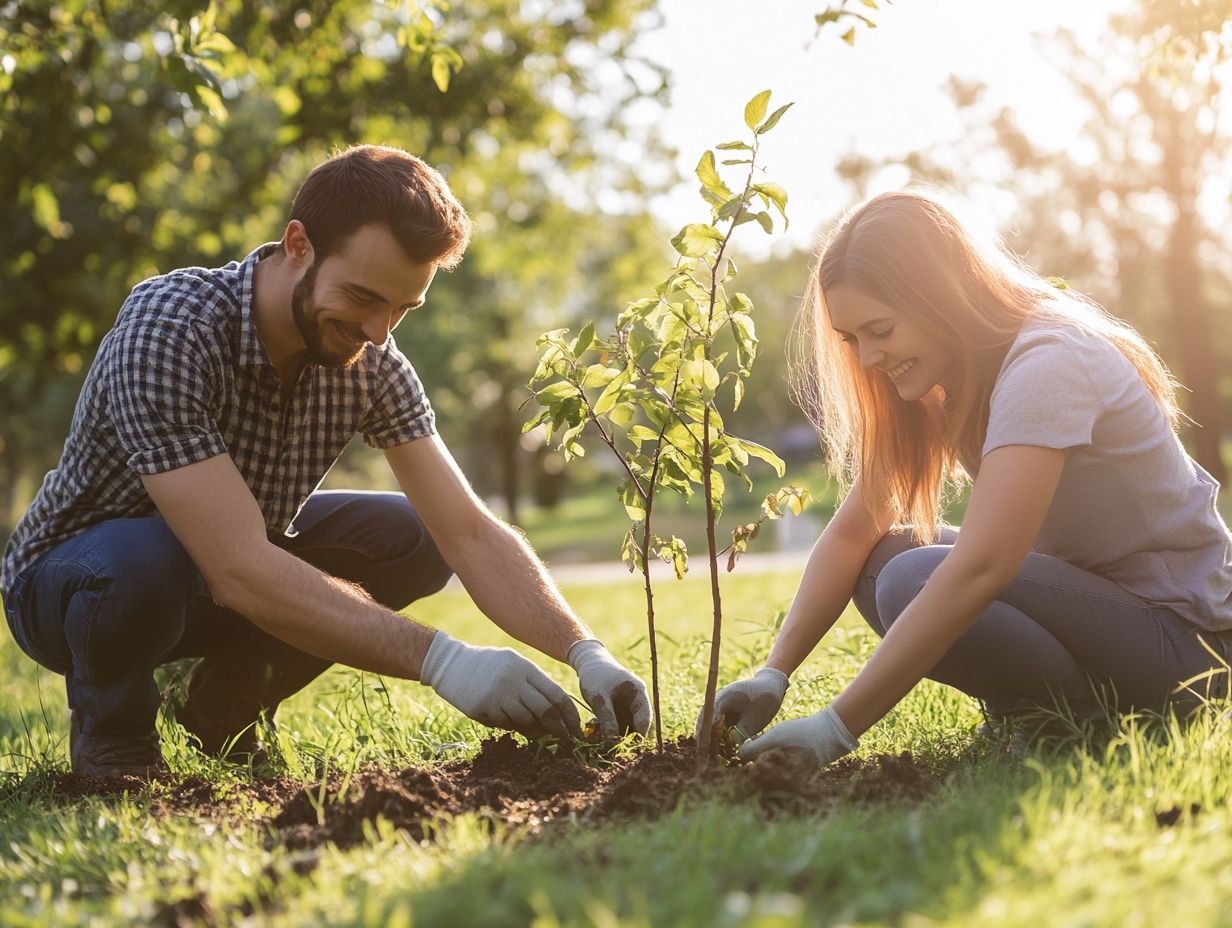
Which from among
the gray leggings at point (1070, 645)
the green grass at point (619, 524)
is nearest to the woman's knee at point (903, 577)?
the gray leggings at point (1070, 645)

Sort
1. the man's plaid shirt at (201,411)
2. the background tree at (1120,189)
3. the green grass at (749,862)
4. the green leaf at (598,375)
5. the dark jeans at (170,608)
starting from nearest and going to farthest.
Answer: the green grass at (749,862)
the green leaf at (598,375)
the man's plaid shirt at (201,411)
the dark jeans at (170,608)
the background tree at (1120,189)

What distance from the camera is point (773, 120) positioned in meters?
2.38

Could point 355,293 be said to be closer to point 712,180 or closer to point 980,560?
point 712,180

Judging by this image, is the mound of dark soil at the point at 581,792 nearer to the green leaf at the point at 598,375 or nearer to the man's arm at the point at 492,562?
the man's arm at the point at 492,562

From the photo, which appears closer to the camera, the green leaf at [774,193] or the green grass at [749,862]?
the green grass at [749,862]

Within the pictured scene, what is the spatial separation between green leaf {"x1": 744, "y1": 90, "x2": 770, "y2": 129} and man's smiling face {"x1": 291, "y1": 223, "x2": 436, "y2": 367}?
1.03 m

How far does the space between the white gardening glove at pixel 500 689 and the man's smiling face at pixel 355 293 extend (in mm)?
851

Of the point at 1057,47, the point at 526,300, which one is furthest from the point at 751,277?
the point at 1057,47

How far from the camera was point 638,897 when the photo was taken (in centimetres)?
154

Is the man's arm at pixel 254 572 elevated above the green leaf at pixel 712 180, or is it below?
below

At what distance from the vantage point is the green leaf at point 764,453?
249cm

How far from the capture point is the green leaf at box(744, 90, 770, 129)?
2.39 m

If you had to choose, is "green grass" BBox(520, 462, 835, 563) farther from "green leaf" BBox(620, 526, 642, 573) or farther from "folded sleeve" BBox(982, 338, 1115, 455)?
"folded sleeve" BBox(982, 338, 1115, 455)

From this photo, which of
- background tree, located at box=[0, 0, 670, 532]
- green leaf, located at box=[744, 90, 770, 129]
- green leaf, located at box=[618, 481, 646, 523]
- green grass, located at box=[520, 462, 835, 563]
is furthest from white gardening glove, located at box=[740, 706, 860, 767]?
green grass, located at box=[520, 462, 835, 563]
